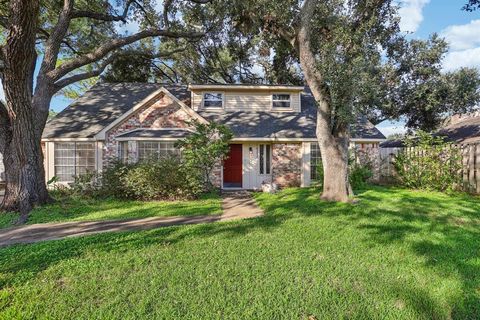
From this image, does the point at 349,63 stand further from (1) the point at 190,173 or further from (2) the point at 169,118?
(2) the point at 169,118

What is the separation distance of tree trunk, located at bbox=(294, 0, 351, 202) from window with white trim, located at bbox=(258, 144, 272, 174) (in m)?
5.35

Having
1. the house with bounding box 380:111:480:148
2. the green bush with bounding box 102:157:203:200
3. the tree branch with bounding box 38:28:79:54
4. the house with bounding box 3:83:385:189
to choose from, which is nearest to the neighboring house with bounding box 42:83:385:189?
the house with bounding box 3:83:385:189

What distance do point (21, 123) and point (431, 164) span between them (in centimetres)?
1421

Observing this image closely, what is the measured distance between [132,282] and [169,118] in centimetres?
1035

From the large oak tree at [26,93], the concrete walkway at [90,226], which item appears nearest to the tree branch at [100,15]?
the large oak tree at [26,93]

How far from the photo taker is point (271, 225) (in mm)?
6395

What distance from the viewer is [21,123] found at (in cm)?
870

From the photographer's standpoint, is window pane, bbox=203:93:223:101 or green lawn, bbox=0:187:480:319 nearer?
green lawn, bbox=0:187:480:319

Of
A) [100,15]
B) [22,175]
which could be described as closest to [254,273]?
[22,175]

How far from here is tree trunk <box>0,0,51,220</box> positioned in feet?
24.8

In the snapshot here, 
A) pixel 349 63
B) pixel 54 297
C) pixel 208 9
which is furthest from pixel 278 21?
pixel 54 297

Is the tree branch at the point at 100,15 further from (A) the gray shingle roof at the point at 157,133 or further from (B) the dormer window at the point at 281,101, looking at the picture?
(B) the dormer window at the point at 281,101

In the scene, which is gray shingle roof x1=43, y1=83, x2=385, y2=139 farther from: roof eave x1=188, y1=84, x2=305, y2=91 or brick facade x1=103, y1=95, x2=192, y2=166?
roof eave x1=188, y1=84, x2=305, y2=91

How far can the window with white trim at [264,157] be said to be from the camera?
1443 centimetres
